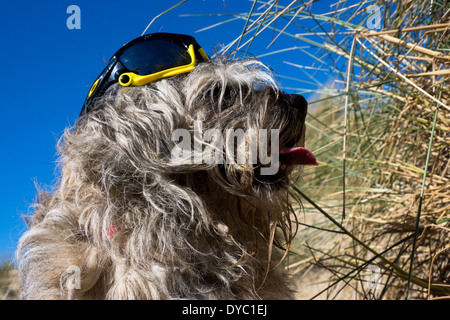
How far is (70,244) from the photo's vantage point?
201 centimetres

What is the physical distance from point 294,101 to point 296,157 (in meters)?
0.28

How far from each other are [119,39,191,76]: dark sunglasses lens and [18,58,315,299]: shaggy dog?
0.31 feet

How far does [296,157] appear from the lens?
2111 mm

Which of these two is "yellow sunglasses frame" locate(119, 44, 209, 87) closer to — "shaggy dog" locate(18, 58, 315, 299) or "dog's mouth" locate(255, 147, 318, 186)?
"shaggy dog" locate(18, 58, 315, 299)

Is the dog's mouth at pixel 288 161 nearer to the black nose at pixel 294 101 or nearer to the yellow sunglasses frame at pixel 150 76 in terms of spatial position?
the black nose at pixel 294 101

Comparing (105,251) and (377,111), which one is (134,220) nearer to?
(105,251)

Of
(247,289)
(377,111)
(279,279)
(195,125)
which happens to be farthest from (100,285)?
(377,111)

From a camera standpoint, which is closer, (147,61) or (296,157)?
(296,157)

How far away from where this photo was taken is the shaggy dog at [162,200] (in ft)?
6.39

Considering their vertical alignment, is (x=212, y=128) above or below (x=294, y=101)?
below

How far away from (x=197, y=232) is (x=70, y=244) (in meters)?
0.57

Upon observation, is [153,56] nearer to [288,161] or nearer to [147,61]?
[147,61]

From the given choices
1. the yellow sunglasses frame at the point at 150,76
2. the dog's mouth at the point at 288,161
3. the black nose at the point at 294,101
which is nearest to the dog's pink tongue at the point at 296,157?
the dog's mouth at the point at 288,161

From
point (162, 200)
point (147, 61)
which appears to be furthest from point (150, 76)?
point (162, 200)
